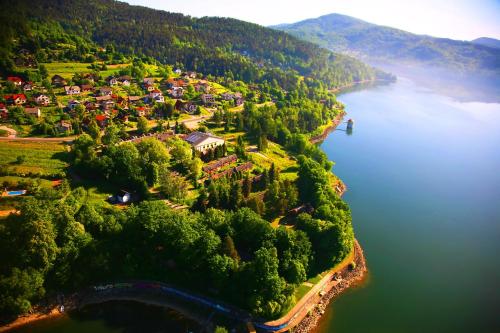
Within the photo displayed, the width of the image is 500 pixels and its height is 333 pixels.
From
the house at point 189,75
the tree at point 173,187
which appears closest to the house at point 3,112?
the tree at point 173,187

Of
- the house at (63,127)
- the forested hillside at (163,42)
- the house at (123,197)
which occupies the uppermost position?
the forested hillside at (163,42)

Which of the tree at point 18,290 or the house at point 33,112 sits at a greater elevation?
the house at point 33,112

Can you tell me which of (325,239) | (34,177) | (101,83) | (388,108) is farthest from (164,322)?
(388,108)

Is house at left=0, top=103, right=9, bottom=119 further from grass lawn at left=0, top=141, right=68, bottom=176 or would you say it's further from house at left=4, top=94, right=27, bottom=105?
grass lawn at left=0, top=141, right=68, bottom=176

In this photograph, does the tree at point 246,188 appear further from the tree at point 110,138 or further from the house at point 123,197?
the tree at point 110,138

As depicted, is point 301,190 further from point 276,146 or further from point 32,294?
point 32,294

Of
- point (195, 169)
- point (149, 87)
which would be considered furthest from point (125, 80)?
point (195, 169)

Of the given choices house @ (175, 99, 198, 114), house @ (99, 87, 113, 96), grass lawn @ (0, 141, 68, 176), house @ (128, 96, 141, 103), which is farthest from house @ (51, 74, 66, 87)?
grass lawn @ (0, 141, 68, 176)
